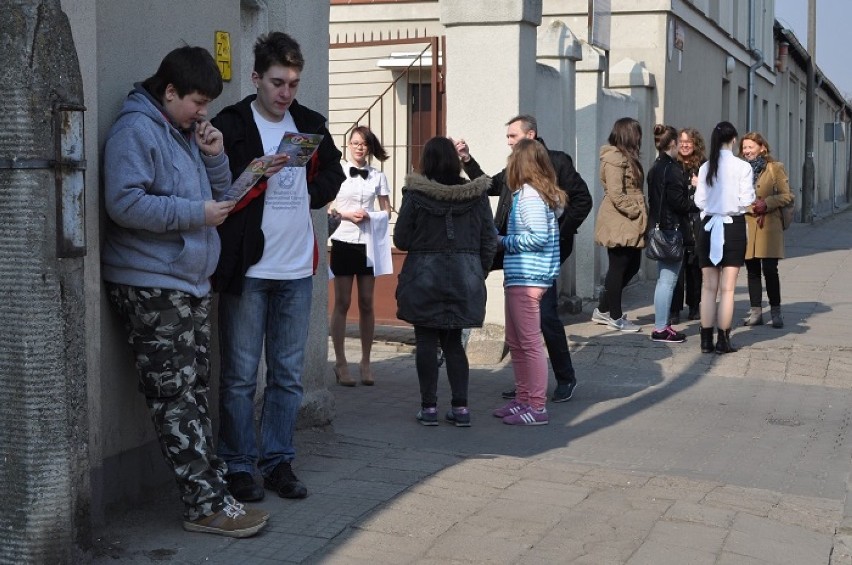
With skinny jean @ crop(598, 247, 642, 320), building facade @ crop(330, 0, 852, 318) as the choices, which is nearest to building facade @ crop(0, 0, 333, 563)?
building facade @ crop(330, 0, 852, 318)

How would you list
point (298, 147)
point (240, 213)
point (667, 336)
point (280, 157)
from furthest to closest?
point (667, 336)
point (240, 213)
point (298, 147)
point (280, 157)

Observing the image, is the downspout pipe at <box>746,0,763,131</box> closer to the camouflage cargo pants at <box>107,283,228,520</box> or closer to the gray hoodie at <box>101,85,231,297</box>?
the gray hoodie at <box>101,85,231,297</box>

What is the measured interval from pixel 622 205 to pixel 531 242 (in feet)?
12.0

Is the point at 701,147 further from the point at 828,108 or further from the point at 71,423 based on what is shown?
the point at 828,108

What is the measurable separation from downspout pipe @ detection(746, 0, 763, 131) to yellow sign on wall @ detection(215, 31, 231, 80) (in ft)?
74.1

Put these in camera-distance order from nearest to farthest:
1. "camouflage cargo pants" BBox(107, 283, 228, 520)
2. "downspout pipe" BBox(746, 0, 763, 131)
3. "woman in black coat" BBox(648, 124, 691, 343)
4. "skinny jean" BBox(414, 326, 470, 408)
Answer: "camouflage cargo pants" BBox(107, 283, 228, 520) < "skinny jean" BBox(414, 326, 470, 408) < "woman in black coat" BBox(648, 124, 691, 343) < "downspout pipe" BBox(746, 0, 763, 131)

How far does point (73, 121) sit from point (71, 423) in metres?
1.03

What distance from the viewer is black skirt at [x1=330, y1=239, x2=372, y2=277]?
8.79m

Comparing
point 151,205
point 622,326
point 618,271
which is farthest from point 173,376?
point 622,326

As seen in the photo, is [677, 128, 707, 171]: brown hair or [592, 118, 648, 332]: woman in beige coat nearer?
[592, 118, 648, 332]: woman in beige coat

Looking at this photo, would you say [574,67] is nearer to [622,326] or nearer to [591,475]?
[622,326]

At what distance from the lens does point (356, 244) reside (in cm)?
881

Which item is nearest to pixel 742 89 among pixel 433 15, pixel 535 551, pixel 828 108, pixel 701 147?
pixel 433 15

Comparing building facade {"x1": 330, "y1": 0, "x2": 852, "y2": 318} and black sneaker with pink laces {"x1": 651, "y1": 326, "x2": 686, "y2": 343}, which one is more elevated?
building facade {"x1": 330, "y1": 0, "x2": 852, "y2": 318}
